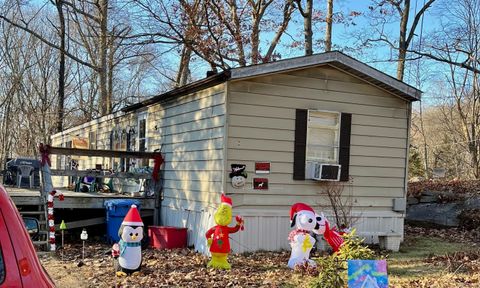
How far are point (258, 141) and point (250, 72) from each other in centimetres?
128

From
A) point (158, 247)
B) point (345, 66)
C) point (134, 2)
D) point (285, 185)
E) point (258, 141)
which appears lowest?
point (158, 247)

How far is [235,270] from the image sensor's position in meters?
7.72

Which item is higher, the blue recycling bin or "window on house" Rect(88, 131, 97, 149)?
"window on house" Rect(88, 131, 97, 149)

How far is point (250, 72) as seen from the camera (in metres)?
8.95

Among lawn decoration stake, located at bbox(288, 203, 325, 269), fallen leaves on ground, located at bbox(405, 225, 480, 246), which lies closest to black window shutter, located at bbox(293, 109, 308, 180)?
lawn decoration stake, located at bbox(288, 203, 325, 269)

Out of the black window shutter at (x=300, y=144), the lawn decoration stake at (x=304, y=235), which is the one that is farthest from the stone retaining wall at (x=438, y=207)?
the lawn decoration stake at (x=304, y=235)

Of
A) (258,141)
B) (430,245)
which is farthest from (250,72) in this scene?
(430,245)

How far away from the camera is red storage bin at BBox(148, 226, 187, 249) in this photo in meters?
9.81

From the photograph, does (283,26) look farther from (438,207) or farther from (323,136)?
(323,136)

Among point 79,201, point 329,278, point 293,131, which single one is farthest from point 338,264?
point 79,201

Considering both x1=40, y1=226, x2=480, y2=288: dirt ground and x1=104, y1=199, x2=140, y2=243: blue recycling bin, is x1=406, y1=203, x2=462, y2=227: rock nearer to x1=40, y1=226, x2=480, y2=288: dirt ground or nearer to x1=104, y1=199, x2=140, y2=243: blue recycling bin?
x1=40, y1=226, x2=480, y2=288: dirt ground

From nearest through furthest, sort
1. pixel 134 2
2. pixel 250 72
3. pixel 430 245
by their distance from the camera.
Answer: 1. pixel 250 72
2. pixel 430 245
3. pixel 134 2

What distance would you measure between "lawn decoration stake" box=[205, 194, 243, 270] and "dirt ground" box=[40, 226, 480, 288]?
193mm

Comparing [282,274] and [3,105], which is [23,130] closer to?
[3,105]
